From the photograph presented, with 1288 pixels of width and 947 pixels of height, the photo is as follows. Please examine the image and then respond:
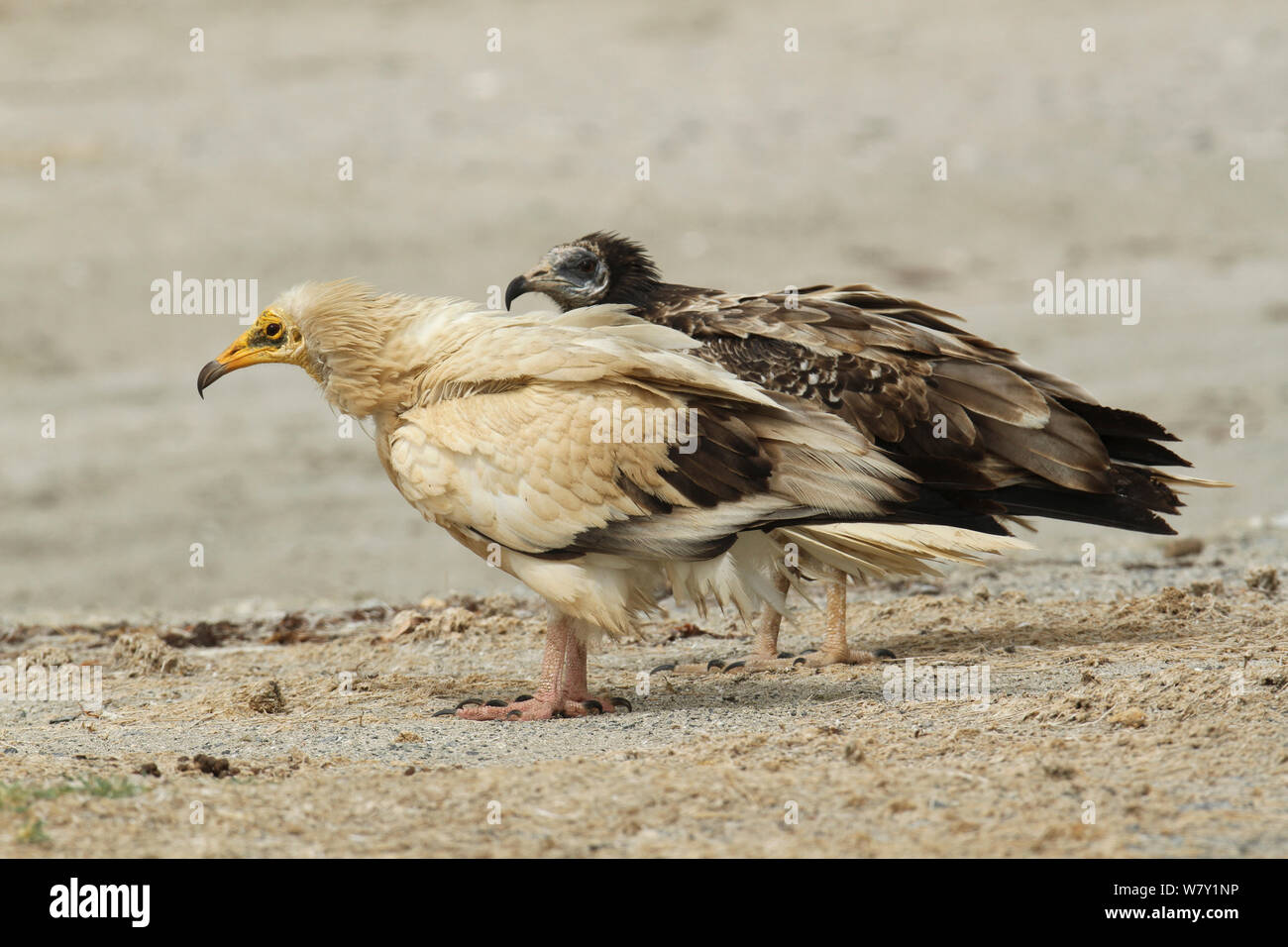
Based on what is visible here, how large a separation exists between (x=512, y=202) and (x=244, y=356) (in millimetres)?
15317

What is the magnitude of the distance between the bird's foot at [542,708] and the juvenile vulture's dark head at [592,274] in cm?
230

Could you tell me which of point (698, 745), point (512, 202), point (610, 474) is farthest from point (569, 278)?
point (512, 202)

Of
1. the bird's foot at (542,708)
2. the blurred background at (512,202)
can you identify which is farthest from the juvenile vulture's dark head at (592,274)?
the blurred background at (512,202)

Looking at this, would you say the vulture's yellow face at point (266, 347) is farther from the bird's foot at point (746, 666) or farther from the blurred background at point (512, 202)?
the blurred background at point (512, 202)

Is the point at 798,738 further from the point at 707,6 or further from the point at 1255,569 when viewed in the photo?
the point at 707,6

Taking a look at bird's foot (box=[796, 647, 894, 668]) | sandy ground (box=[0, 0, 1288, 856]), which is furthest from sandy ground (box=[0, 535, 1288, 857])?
bird's foot (box=[796, 647, 894, 668])

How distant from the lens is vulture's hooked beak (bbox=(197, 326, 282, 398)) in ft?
21.8

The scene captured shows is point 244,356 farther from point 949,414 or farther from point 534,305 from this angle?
point 534,305

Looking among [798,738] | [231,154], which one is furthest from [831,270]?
[798,738]

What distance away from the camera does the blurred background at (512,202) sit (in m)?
13.5

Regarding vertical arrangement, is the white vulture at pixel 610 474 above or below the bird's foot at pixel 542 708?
above

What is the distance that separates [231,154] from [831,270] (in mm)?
9576

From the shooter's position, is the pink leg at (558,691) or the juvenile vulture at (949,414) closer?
the pink leg at (558,691)

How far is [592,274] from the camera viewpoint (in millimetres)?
7953
